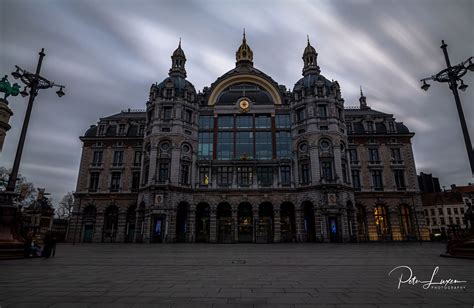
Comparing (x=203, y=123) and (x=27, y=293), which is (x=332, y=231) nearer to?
(x=203, y=123)

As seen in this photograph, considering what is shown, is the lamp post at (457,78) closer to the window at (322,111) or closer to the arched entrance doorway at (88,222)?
the window at (322,111)

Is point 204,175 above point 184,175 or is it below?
above

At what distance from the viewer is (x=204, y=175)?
41625mm

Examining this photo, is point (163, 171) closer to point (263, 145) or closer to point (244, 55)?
point (263, 145)

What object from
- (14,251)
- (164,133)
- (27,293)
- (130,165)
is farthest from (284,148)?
(27,293)

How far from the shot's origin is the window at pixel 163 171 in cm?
3869

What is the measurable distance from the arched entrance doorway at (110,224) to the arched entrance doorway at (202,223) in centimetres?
1373

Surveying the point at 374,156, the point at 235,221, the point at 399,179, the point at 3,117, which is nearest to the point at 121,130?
the point at 235,221

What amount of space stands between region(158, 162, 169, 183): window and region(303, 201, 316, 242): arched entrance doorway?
826 inches

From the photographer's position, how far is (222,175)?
41500 millimetres

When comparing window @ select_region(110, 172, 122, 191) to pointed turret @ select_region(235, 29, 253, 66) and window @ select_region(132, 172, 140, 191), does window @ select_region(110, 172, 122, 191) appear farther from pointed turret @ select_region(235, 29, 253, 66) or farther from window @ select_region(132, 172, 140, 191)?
pointed turret @ select_region(235, 29, 253, 66)

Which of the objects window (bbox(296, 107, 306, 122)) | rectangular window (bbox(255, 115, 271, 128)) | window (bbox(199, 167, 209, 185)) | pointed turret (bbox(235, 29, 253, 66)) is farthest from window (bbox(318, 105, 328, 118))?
window (bbox(199, 167, 209, 185))

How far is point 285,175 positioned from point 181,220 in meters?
17.3

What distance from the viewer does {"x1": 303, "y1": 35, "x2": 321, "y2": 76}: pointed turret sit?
4616 centimetres
